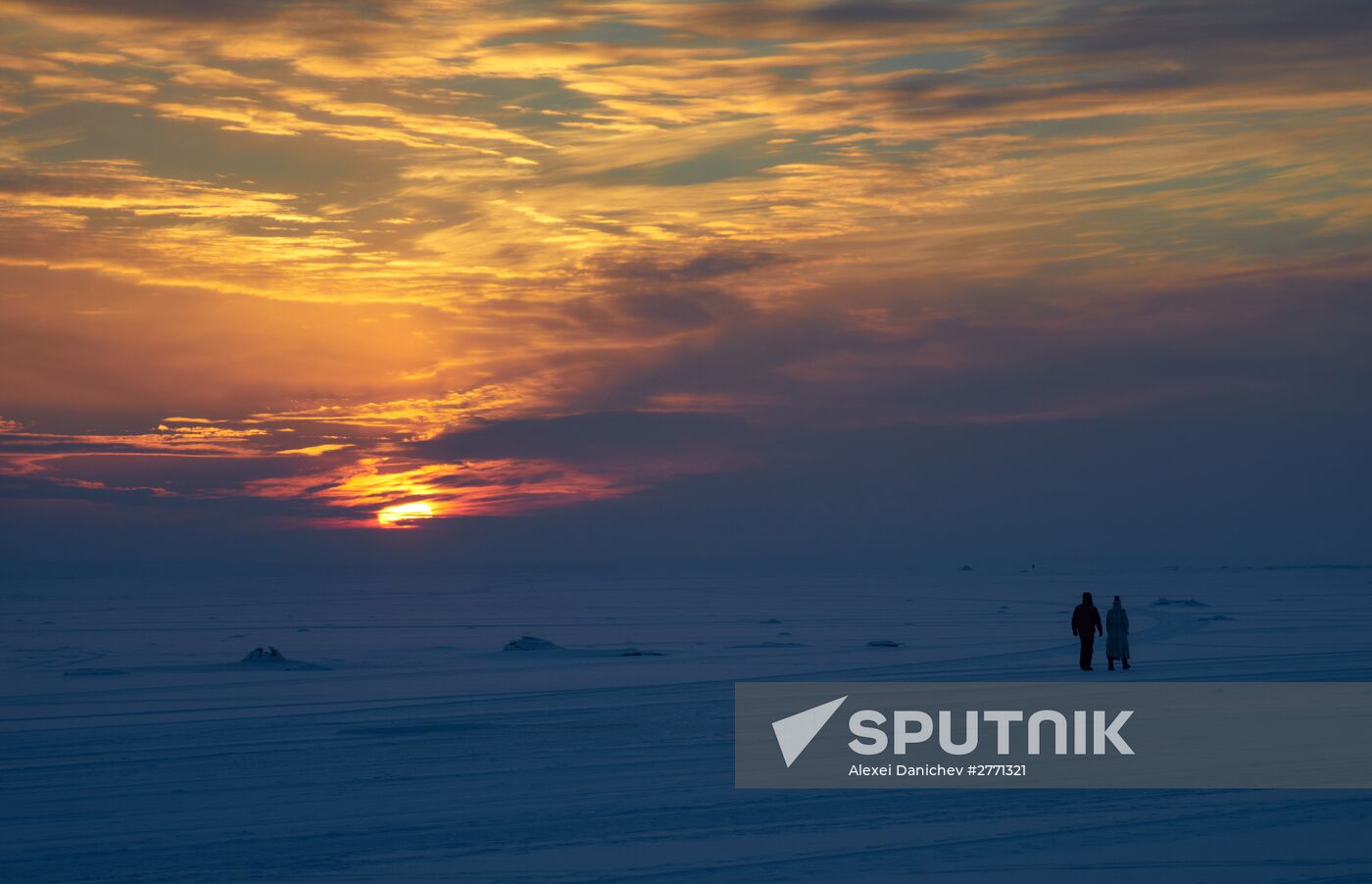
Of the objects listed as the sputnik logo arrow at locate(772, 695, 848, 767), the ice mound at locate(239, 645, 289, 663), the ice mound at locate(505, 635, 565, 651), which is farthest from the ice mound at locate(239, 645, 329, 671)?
the sputnik logo arrow at locate(772, 695, 848, 767)

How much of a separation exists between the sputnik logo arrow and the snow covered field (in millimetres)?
790

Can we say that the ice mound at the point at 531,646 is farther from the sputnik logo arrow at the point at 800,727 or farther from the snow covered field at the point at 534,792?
the sputnik logo arrow at the point at 800,727

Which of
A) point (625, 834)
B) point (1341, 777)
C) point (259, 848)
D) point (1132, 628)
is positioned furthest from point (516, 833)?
point (1132, 628)

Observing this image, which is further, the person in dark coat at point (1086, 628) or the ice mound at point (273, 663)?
the ice mound at point (273, 663)

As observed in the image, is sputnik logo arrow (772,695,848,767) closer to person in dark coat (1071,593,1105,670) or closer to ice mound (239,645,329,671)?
person in dark coat (1071,593,1105,670)

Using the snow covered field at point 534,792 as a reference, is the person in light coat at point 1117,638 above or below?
above

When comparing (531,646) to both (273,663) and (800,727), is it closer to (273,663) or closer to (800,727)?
(273,663)

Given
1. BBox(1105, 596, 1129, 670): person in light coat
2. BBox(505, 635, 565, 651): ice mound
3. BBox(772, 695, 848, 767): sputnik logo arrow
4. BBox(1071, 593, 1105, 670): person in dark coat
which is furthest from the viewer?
BBox(505, 635, 565, 651): ice mound

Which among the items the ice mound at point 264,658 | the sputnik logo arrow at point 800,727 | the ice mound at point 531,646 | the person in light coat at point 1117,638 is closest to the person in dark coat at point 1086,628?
the person in light coat at point 1117,638

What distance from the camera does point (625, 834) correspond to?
1099 cm

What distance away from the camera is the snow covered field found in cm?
1005

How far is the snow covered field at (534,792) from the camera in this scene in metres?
10.0

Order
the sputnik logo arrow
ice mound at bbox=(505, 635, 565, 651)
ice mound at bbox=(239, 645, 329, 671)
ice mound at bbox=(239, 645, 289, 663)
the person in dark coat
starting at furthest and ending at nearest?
ice mound at bbox=(505, 635, 565, 651) < ice mound at bbox=(239, 645, 289, 663) < ice mound at bbox=(239, 645, 329, 671) < the person in dark coat < the sputnik logo arrow

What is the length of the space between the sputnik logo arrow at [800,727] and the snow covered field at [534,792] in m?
0.79
